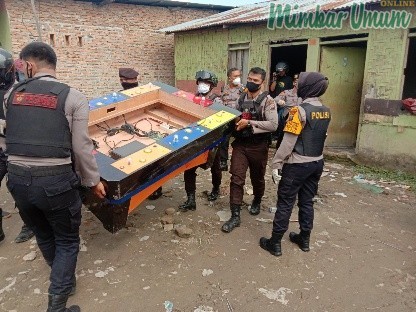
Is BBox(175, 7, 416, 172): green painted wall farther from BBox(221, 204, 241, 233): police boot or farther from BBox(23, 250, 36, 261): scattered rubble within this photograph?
BBox(23, 250, 36, 261): scattered rubble

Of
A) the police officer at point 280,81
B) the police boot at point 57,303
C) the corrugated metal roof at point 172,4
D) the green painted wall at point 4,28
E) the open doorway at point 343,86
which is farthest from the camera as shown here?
the corrugated metal roof at point 172,4

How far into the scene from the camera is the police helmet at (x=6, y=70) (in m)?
2.92

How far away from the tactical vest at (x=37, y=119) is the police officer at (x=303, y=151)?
1.72 meters

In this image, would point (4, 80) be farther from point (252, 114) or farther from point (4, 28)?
point (4, 28)

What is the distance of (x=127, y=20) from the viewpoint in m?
10.5

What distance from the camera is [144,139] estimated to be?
10.7ft

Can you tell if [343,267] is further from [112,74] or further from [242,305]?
[112,74]

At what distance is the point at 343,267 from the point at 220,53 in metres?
7.01

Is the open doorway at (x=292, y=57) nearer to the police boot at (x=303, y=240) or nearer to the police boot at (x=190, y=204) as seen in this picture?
the police boot at (x=190, y=204)

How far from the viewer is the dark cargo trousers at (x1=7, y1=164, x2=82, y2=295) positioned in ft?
6.37

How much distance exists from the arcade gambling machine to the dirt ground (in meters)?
0.53

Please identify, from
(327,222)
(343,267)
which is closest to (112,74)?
(327,222)

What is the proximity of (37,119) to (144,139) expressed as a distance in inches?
55.6

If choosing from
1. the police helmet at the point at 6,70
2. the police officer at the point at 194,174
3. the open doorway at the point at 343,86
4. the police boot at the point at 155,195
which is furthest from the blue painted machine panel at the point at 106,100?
the open doorway at the point at 343,86
